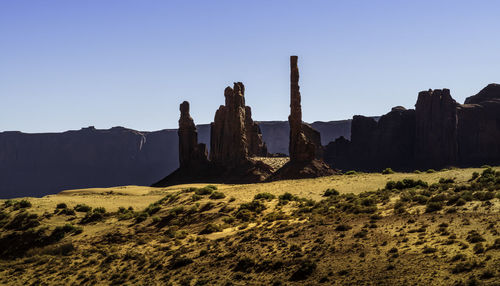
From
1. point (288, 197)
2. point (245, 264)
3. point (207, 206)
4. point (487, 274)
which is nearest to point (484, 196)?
point (487, 274)

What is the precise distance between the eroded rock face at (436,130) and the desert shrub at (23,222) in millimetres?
94924

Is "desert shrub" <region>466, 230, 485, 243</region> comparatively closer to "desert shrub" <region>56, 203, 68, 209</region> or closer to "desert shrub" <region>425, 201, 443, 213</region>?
"desert shrub" <region>425, 201, 443, 213</region>

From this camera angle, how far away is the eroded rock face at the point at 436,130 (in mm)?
124750

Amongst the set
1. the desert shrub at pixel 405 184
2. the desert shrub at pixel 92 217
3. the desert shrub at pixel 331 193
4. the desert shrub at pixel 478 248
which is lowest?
the desert shrub at pixel 92 217

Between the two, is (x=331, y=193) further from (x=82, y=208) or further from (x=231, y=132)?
(x=231, y=132)

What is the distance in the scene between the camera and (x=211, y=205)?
48.3 metres

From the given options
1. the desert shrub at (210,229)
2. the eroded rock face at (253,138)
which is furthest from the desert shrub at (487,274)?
the eroded rock face at (253,138)

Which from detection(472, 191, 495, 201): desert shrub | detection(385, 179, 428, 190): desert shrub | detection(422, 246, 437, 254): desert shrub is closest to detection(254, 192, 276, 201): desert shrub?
detection(385, 179, 428, 190): desert shrub

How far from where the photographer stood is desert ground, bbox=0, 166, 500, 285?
26.3 m

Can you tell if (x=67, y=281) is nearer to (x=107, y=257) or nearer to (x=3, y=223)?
(x=107, y=257)

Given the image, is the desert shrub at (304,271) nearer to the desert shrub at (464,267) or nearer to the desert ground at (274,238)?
the desert ground at (274,238)

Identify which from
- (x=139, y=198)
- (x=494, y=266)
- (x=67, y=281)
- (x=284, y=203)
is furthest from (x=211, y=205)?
(x=494, y=266)

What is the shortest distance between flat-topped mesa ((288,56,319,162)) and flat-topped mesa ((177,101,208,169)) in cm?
2741

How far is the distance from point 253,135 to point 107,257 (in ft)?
281
